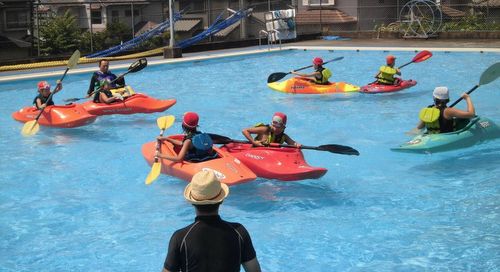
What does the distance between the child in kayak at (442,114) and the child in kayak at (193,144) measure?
313 centimetres

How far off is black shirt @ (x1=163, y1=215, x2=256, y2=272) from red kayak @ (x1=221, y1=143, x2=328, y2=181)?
14.4ft

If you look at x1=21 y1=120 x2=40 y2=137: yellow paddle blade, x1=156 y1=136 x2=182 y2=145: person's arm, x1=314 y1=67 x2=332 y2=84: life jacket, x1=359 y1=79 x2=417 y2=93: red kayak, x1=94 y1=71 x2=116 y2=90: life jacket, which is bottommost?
x1=21 y1=120 x2=40 y2=137: yellow paddle blade

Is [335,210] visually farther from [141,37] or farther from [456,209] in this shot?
[141,37]

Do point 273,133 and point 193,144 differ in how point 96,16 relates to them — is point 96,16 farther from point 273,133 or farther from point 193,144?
point 193,144

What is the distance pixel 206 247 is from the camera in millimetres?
3340

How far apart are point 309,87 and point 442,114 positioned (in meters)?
6.17

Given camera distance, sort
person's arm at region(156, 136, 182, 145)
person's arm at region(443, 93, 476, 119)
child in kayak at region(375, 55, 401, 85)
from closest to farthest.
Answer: person's arm at region(156, 136, 182, 145), person's arm at region(443, 93, 476, 119), child in kayak at region(375, 55, 401, 85)

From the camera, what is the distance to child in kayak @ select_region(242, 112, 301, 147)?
827 centimetres

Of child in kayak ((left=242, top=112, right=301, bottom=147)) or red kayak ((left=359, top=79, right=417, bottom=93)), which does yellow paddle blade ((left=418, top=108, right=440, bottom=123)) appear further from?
red kayak ((left=359, top=79, right=417, bottom=93))

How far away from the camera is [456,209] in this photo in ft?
24.3

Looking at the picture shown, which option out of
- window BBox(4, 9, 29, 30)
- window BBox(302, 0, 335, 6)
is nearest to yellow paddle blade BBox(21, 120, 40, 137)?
window BBox(4, 9, 29, 30)

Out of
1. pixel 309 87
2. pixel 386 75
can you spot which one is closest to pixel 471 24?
pixel 386 75

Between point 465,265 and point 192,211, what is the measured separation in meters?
3.02

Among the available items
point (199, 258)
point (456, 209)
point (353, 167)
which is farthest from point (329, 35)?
point (199, 258)
